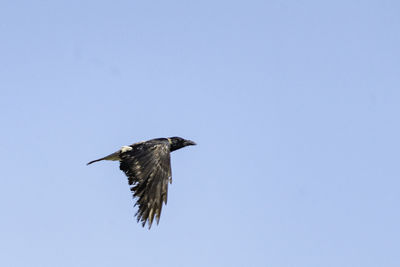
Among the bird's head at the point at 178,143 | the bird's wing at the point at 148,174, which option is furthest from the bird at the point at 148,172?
the bird's head at the point at 178,143

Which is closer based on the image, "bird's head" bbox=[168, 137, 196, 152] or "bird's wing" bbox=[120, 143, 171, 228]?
"bird's wing" bbox=[120, 143, 171, 228]

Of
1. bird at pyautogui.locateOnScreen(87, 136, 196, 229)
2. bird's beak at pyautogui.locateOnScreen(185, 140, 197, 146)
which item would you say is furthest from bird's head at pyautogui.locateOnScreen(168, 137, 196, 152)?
bird at pyautogui.locateOnScreen(87, 136, 196, 229)

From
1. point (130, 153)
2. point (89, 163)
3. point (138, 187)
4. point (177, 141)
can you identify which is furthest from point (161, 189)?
point (177, 141)

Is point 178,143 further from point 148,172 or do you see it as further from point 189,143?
point 148,172

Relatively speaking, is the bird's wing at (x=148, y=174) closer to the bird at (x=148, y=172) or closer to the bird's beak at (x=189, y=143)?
the bird at (x=148, y=172)

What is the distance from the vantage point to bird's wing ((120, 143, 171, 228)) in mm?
17478

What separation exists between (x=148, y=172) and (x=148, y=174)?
11 centimetres

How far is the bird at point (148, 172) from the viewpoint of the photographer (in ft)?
57.4

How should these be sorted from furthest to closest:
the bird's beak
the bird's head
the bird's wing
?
the bird's beak, the bird's head, the bird's wing

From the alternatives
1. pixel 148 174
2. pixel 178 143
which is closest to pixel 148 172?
pixel 148 174

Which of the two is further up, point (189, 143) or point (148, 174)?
point (189, 143)

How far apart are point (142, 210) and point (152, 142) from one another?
3043 millimetres

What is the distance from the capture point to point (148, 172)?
18.4 m

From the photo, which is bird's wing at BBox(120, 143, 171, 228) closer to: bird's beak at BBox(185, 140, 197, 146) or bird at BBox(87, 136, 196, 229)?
bird at BBox(87, 136, 196, 229)
